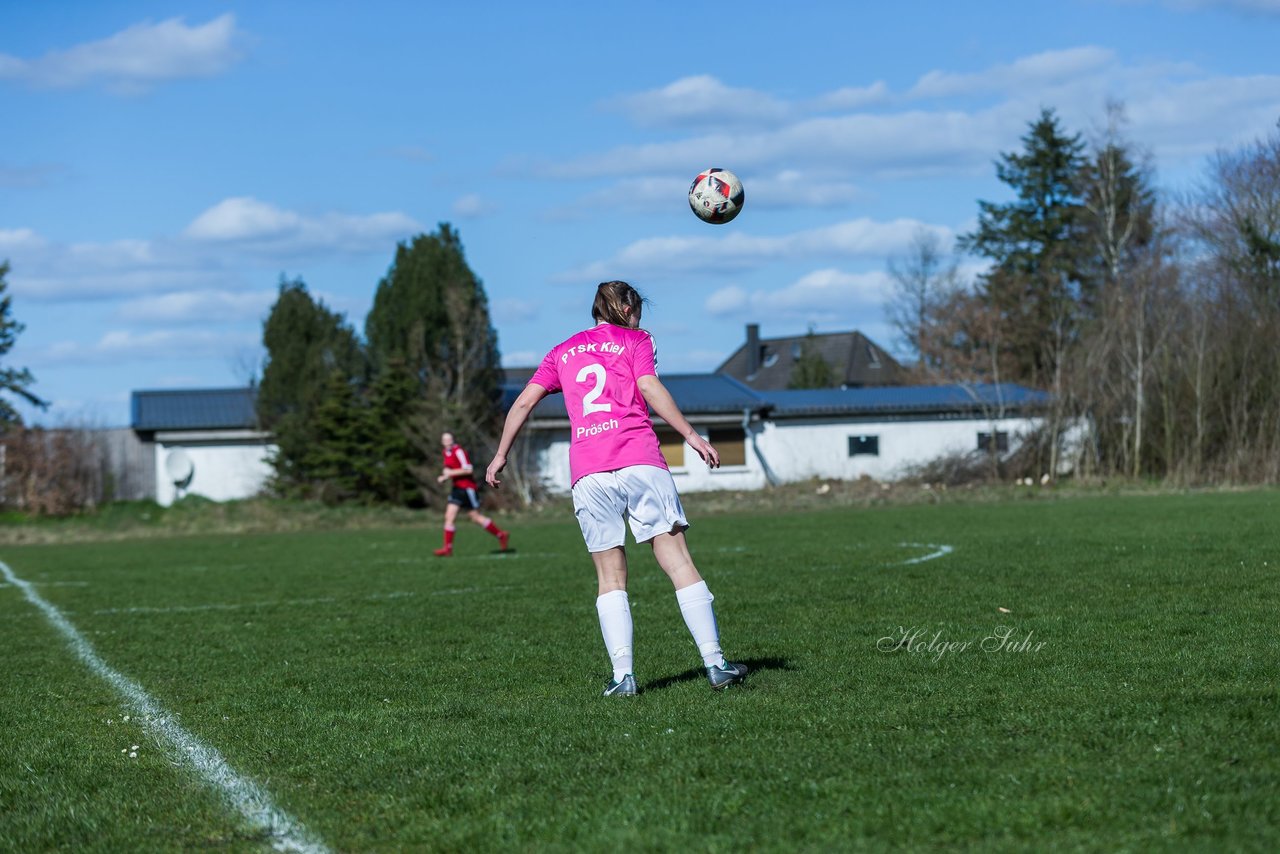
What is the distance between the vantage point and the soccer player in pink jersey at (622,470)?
6.71 metres

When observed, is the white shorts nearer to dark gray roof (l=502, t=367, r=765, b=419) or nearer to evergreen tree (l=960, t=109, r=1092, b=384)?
dark gray roof (l=502, t=367, r=765, b=419)

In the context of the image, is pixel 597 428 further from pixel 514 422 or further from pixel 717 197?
pixel 717 197

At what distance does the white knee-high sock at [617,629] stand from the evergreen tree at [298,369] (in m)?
32.7

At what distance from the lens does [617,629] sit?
6766 mm

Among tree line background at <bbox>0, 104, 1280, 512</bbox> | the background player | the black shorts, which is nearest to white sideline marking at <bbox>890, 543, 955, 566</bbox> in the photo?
the background player

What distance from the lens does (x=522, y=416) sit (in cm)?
706

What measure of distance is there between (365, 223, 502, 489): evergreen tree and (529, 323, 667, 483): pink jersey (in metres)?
27.9

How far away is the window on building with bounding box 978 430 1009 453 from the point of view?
38647 mm

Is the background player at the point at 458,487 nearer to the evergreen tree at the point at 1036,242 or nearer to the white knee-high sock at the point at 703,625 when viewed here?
the white knee-high sock at the point at 703,625

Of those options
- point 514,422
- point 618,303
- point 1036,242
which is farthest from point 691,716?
point 1036,242

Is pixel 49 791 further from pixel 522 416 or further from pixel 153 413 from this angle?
pixel 153 413

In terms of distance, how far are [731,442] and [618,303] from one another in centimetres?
3583

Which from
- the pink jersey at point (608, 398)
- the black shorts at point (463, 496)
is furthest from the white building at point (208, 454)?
the pink jersey at point (608, 398)

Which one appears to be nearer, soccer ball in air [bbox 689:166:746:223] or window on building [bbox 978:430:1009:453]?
soccer ball in air [bbox 689:166:746:223]
